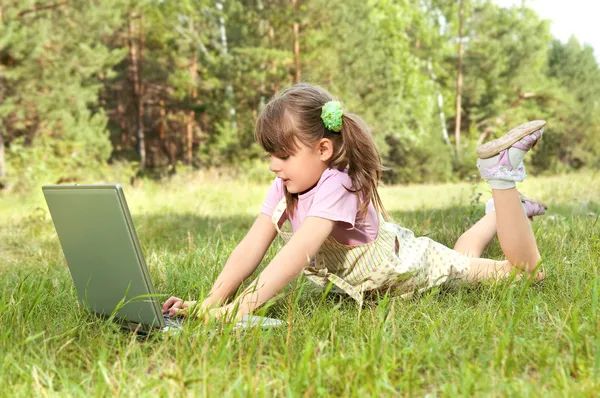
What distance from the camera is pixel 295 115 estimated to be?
2.38 meters

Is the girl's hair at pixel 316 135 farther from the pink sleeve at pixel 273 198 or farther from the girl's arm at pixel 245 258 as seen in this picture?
the girl's arm at pixel 245 258

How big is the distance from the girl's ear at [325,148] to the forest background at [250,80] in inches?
398

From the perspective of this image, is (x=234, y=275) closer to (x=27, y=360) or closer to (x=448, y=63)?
(x=27, y=360)

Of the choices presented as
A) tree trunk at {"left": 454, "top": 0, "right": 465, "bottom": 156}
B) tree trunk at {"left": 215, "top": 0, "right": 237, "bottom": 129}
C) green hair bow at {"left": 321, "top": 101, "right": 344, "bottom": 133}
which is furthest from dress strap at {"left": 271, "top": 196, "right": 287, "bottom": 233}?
tree trunk at {"left": 454, "top": 0, "right": 465, "bottom": 156}

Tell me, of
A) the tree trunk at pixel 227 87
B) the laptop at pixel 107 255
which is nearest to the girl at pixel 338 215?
the laptop at pixel 107 255

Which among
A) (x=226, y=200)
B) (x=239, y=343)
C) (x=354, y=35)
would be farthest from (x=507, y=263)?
(x=354, y=35)

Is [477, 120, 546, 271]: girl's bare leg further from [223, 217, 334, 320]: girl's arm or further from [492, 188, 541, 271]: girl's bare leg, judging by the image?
[223, 217, 334, 320]: girl's arm

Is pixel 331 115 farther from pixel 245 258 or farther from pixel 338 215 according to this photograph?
pixel 245 258

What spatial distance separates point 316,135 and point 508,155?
0.81m

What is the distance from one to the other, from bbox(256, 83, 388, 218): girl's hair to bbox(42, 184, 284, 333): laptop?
2.27 feet

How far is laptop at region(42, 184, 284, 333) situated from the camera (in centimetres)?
175

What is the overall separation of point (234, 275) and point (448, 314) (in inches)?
35.7

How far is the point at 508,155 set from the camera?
252 centimetres

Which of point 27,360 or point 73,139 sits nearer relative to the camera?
point 27,360
